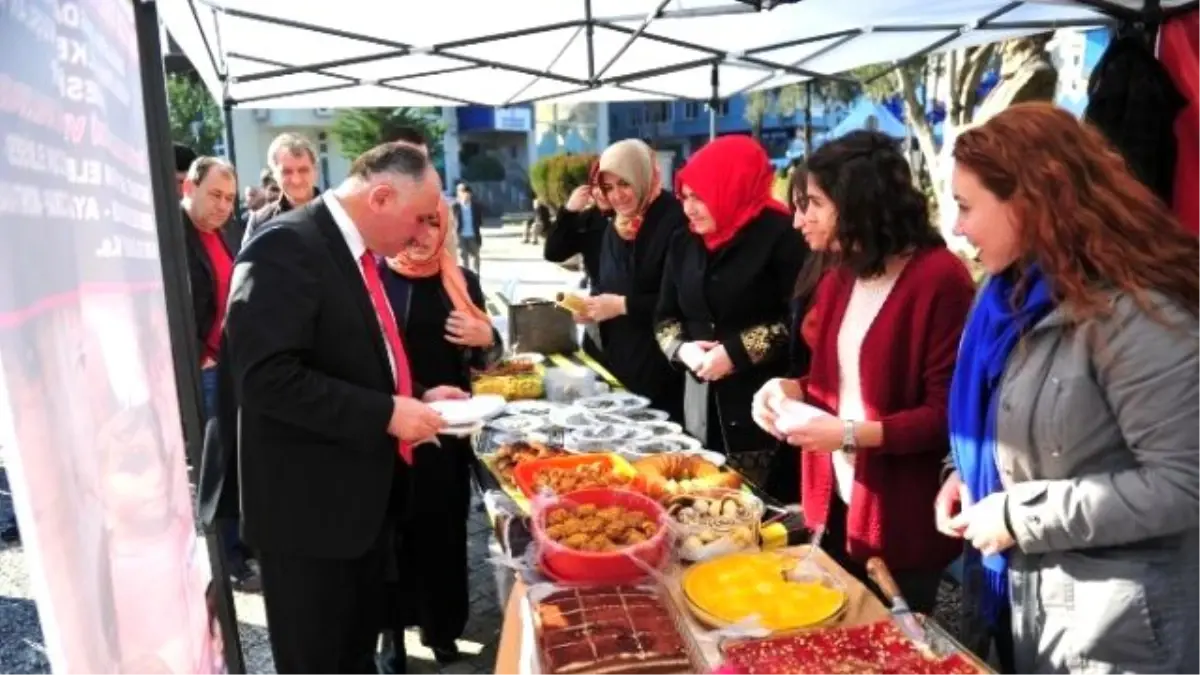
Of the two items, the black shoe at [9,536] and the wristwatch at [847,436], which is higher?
the wristwatch at [847,436]

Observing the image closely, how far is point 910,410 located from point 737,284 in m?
0.97

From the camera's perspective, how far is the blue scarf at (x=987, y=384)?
1.53 meters

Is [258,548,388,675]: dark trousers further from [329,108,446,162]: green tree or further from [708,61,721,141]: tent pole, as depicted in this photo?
[329,108,446,162]: green tree

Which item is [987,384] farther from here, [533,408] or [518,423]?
[533,408]

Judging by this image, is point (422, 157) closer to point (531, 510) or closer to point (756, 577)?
point (531, 510)

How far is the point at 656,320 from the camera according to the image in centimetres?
321

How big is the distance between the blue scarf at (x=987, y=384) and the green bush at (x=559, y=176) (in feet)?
46.3

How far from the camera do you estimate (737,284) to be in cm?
282

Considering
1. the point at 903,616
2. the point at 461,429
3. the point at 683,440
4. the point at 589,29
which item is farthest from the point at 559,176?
the point at 903,616

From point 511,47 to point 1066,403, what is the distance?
4664mm

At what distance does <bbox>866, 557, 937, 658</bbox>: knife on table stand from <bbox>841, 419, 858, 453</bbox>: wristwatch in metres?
0.33

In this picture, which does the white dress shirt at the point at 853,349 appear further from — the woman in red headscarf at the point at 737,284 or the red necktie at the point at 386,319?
the red necktie at the point at 386,319

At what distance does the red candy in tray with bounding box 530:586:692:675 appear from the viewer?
140 centimetres

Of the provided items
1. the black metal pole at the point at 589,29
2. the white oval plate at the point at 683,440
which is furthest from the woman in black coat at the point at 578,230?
the white oval plate at the point at 683,440
